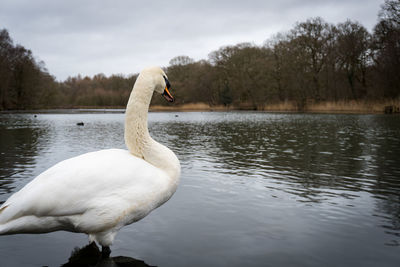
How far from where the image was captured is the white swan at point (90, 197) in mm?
2791

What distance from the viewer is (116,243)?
3.74m

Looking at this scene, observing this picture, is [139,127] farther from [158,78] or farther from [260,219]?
[260,219]

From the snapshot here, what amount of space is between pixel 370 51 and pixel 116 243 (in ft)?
156

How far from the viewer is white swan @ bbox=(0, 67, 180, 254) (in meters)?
2.79

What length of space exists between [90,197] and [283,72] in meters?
55.1

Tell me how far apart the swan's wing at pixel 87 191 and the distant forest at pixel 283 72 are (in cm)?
3694

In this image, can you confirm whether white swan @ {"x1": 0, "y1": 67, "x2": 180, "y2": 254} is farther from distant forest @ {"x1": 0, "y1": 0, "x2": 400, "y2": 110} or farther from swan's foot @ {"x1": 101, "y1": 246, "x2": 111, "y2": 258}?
distant forest @ {"x1": 0, "y1": 0, "x2": 400, "y2": 110}

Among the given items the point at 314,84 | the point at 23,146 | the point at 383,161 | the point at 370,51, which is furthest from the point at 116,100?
the point at 383,161

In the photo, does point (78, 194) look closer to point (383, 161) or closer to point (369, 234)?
point (369, 234)

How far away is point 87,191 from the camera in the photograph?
2.83 m

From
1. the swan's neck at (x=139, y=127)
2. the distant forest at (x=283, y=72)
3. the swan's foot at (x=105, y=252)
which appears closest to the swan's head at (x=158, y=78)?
the swan's neck at (x=139, y=127)

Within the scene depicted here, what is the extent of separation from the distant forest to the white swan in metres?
36.9

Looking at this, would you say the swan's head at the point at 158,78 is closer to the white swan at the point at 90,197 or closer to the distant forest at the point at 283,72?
the white swan at the point at 90,197

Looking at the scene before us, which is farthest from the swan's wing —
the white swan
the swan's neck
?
the swan's neck
